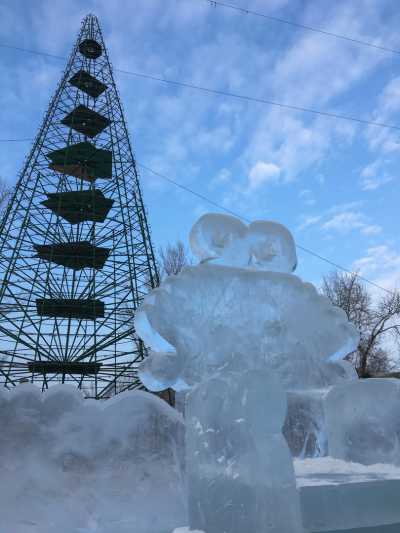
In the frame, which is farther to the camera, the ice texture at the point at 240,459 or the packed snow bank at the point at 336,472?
the packed snow bank at the point at 336,472

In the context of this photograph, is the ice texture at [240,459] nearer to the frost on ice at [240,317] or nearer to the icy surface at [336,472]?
the icy surface at [336,472]

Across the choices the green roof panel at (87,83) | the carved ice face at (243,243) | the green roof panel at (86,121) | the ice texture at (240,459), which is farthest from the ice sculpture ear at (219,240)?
the green roof panel at (87,83)

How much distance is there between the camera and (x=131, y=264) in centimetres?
1430

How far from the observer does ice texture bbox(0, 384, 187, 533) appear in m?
2.91

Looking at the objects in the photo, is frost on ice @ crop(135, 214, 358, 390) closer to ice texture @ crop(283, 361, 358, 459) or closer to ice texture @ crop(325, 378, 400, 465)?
ice texture @ crop(283, 361, 358, 459)

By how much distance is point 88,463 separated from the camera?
10.1ft

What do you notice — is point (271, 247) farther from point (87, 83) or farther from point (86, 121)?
point (87, 83)

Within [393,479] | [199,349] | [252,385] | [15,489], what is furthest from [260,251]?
[15,489]

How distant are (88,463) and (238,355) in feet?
4.22

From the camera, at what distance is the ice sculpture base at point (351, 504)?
8.33ft

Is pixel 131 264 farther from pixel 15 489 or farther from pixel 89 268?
pixel 15 489

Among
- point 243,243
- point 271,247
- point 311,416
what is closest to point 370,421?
point 311,416

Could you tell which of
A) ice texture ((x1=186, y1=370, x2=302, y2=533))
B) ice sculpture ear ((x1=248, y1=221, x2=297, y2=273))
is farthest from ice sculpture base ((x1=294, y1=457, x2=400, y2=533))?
ice sculpture ear ((x1=248, y1=221, x2=297, y2=273))

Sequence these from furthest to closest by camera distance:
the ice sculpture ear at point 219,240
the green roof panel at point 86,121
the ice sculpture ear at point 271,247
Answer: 1. the green roof panel at point 86,121
2. the ice sculpture ear at point 271,247
3. the ice sculpture ear at point 219,240
